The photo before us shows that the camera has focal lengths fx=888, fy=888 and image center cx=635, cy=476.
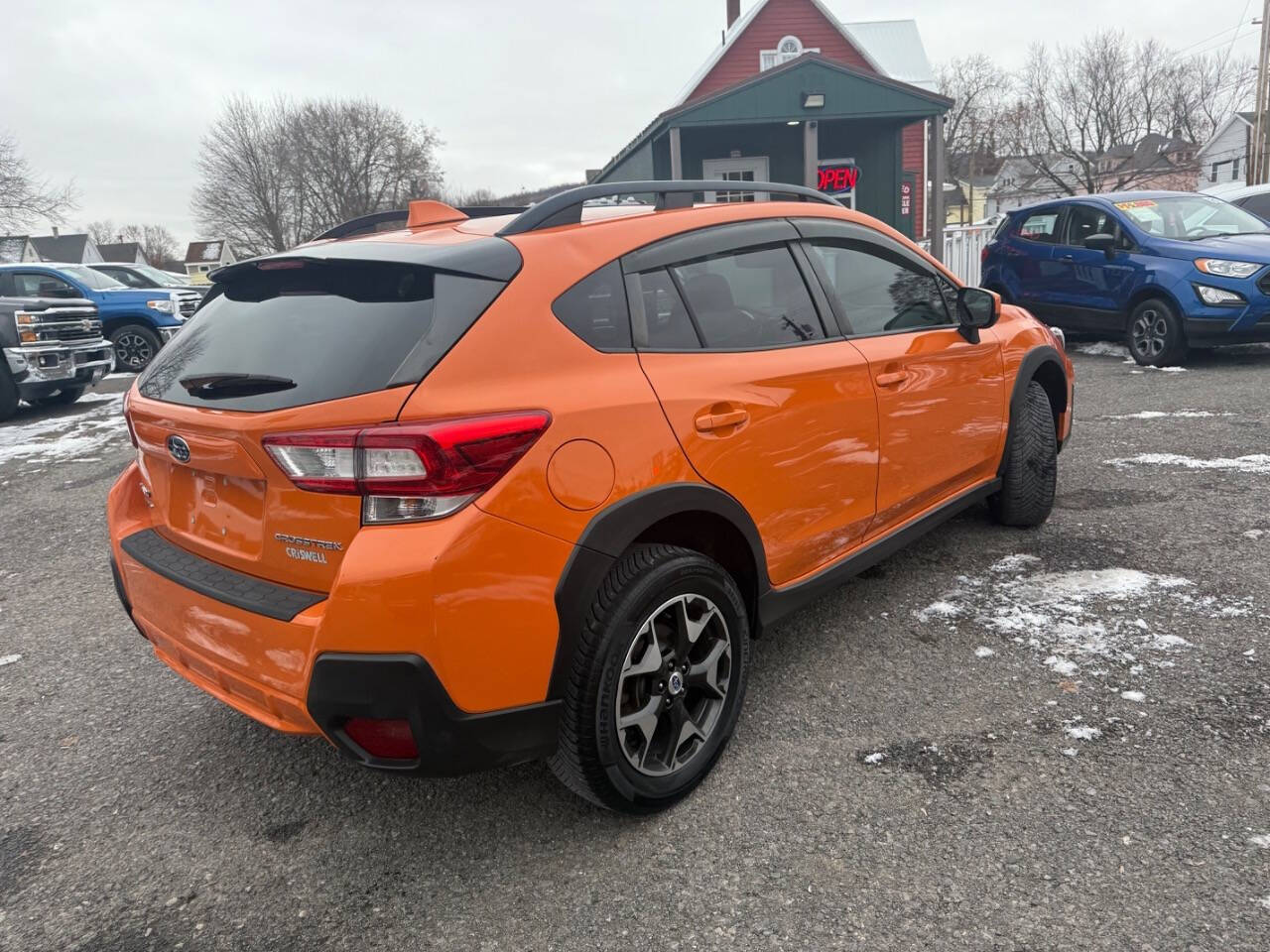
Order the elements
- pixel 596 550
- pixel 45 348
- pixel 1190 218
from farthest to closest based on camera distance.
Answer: pixel 45 348, pixel 1190 218, pixel 596 550

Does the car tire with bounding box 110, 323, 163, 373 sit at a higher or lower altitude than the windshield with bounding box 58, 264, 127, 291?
lower

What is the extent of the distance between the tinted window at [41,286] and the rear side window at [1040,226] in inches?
507

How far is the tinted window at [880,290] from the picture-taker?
126 inches

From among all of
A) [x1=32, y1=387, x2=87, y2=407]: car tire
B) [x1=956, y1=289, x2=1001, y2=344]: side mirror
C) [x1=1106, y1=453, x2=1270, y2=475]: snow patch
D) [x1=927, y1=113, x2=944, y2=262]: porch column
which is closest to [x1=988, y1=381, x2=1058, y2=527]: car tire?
[x1=956, y1=289, x2=1001, y2=344]: side mirror

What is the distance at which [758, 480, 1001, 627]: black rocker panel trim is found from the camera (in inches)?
109

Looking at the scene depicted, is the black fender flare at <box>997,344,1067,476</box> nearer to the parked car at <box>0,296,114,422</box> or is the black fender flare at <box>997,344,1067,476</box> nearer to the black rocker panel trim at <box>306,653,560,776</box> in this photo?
the black rocker panel trim at <box>306,653,560,776</box>

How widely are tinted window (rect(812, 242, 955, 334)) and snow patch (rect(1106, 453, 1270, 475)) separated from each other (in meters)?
2.51

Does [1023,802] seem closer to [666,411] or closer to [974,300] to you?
[666,411]

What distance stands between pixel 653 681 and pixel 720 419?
73cm

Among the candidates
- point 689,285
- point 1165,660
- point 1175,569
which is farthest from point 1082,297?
point 689,285

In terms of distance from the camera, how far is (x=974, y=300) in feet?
12.0

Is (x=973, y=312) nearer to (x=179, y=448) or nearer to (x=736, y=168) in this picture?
(x=179, y=448)

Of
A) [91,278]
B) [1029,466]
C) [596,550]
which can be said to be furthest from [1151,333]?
[91,278]

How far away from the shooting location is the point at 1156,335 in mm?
8695
